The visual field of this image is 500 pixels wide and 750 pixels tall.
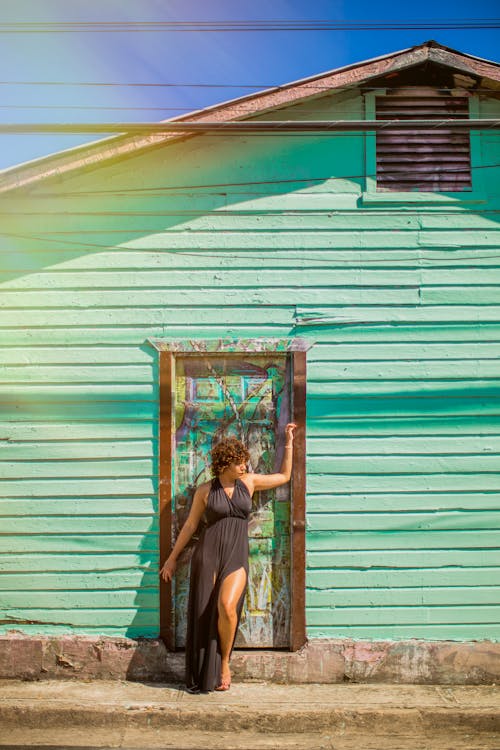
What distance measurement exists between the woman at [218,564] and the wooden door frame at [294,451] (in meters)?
0.21

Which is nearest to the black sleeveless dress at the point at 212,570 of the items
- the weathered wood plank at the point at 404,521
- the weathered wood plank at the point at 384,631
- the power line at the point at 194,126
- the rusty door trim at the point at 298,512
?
the rusty door trim at the point at 298,512

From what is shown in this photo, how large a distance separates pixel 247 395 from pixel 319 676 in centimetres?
235

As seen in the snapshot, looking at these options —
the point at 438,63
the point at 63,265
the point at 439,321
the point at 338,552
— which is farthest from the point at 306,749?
the point at 438,63

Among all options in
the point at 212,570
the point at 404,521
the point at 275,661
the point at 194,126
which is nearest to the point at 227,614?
the point at 212,570

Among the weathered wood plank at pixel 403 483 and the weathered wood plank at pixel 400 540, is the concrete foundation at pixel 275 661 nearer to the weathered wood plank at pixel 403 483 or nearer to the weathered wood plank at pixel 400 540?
the weathered wood plank at pixel 400 540

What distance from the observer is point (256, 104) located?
564cm

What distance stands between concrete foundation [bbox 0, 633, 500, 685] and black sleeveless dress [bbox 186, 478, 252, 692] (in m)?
0.36

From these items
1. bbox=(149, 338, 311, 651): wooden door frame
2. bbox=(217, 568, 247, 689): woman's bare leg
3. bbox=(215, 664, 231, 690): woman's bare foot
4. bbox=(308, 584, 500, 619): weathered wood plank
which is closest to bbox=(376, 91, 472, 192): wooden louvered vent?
bbox=(149, 338, 311, 651): wooden door frame

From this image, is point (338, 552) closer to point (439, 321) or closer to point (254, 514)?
point (254, 514)

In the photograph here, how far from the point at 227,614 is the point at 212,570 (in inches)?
13.7

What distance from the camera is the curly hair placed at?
527 centimetres

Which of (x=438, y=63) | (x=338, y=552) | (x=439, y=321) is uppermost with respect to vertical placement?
(x=438, y=63)

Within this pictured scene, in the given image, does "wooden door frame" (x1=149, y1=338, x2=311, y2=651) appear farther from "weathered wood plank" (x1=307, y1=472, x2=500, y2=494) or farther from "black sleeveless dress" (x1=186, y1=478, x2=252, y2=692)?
"black sleeveless dress" (x1=186, y1=478, x2=252, y2=692)

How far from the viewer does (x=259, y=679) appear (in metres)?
5.50
